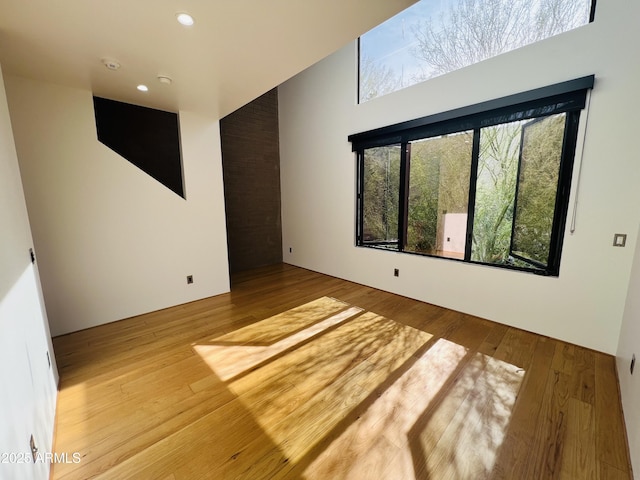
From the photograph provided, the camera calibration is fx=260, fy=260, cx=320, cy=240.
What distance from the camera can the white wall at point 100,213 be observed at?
94.2 inches

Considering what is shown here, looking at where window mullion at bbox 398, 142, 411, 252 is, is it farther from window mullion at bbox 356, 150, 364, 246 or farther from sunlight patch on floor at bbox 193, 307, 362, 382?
sunlight patch on floor at bbox 193, 307, 362, 382

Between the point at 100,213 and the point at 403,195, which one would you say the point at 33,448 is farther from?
the point at 403,195

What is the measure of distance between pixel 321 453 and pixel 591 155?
302 centimetres

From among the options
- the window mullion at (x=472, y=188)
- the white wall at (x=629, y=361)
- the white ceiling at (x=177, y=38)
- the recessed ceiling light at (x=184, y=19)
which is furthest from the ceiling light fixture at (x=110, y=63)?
the white wall at (x=629, y=361)

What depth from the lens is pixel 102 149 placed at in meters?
2.66

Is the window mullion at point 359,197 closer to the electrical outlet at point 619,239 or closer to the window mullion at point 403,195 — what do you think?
the window mullion at point 403,195

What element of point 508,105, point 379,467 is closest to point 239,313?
point 379,467

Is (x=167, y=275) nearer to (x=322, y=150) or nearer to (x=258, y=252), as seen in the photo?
(x=258, y=252)

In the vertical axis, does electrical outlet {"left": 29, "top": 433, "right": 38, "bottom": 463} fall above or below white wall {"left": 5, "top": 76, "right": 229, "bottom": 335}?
below

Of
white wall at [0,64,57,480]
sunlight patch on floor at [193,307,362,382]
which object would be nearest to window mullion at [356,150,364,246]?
sunlight patch on floor at [193,307,362,382]

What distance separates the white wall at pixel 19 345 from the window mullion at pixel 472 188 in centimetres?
352

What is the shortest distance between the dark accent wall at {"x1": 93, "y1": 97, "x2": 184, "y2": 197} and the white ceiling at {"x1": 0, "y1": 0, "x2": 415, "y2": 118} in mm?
720

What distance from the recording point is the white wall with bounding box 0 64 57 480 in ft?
3.10

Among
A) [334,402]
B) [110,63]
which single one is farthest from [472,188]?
[110,63]
